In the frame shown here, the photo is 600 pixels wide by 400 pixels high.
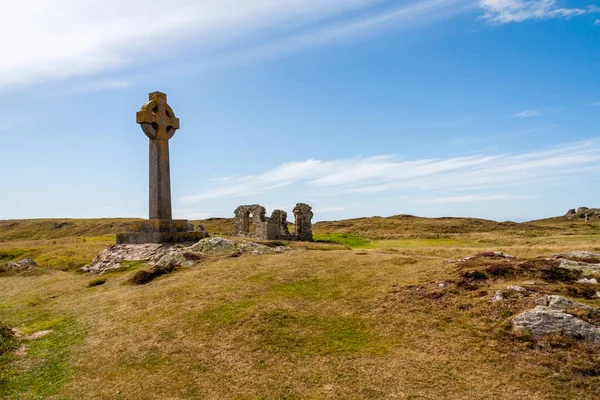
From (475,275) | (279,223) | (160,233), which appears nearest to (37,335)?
(160,233)

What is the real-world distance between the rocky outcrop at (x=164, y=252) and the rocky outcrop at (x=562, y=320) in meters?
13.2

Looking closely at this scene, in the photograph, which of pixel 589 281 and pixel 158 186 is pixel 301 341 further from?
pixel 158 186

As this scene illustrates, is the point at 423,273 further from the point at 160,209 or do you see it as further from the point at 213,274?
the point at 160,209

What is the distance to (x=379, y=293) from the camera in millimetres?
12789

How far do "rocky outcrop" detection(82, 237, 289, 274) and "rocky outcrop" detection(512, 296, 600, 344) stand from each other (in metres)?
13.2

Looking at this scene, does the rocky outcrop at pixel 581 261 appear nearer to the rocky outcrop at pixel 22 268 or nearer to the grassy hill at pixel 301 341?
the grassy hill at pixel 301 341

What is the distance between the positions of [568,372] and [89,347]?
1091 cm

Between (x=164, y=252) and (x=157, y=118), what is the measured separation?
766 centimetres

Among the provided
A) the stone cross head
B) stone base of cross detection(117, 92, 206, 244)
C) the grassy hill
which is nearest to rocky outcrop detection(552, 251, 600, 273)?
the grassy hill

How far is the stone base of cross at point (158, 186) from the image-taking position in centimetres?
2336

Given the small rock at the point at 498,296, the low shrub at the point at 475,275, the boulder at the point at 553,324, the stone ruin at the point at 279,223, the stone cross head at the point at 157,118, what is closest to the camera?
the boulder at the point at 553,324

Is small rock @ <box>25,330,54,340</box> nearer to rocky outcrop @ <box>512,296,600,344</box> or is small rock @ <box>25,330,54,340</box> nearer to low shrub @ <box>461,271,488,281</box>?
low shrub @ <box>461,271,488,281</box>

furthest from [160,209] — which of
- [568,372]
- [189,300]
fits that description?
[568,372]

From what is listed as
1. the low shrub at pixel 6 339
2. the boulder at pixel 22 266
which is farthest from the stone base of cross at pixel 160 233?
the low shrub at pixel 6 339
